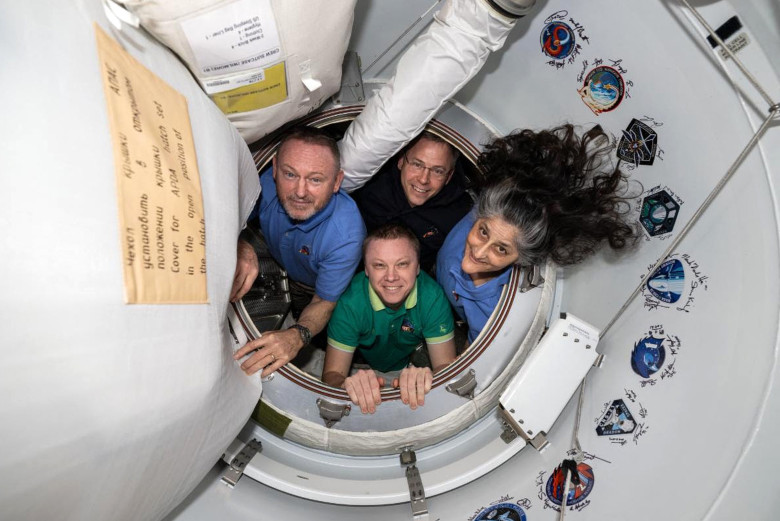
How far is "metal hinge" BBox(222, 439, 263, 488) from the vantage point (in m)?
1.53

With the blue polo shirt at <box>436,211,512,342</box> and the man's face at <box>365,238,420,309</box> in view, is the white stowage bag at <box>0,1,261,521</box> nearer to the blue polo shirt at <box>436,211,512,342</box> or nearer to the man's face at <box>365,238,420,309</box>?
A: the man's face at <box>365,238,420,309</box>

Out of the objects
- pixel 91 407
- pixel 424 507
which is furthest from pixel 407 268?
pixel 91 407

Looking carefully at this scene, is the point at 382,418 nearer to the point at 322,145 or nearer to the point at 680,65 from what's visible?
the point at 322,145

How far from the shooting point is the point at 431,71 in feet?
5.17

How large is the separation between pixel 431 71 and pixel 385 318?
0.94 meters

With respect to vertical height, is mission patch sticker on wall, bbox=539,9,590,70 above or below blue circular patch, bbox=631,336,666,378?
above

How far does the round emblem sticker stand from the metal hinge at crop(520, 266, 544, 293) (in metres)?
0.57

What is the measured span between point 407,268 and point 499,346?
0.43 meters

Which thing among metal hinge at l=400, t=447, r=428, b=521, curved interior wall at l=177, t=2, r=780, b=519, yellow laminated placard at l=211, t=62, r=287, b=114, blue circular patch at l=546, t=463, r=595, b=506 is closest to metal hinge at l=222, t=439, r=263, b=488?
curved interior wall at l=177, t=2, r=780, b=519

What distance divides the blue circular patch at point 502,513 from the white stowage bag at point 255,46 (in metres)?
1.31

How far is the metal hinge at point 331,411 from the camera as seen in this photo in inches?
65.6

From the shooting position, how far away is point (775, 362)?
3.57 ft

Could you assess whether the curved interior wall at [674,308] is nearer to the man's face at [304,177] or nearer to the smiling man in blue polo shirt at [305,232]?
the smiling man in blue polo shirt at [305,232]

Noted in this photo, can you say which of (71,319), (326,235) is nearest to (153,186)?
(71,319)
